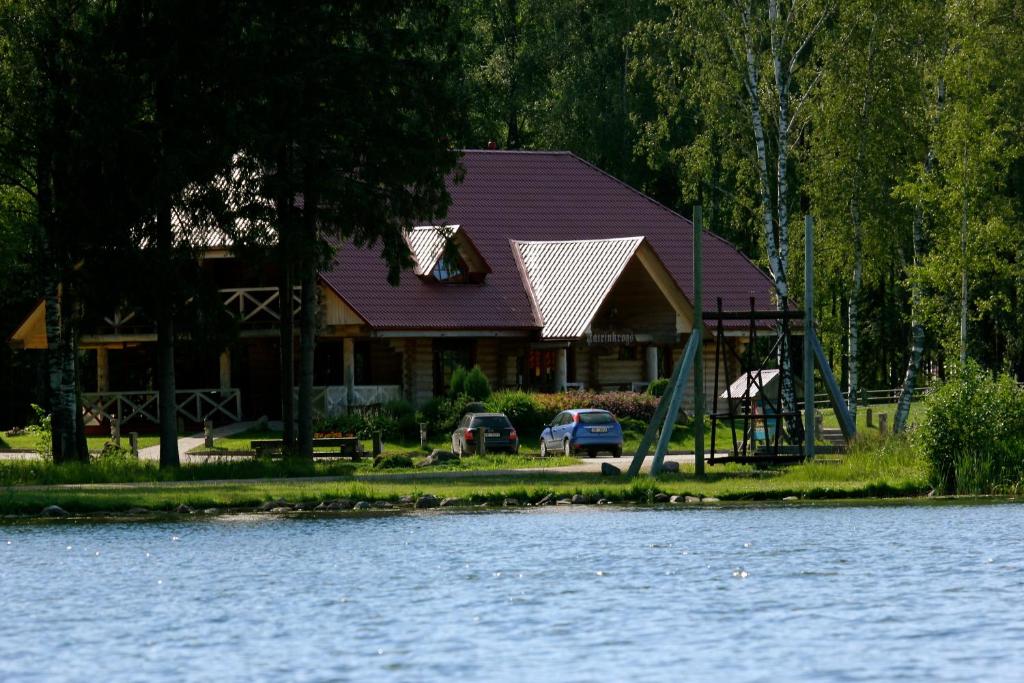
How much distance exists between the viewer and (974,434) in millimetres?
33125

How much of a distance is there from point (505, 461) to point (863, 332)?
3698 cm

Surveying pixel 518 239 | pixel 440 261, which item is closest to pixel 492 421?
pixel 440 261

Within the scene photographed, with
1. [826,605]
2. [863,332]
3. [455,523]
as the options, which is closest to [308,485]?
[455,523]

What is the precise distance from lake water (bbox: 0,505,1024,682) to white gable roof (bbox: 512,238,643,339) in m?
24.9

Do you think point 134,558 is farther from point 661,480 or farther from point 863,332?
point 863,332

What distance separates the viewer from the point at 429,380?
186 feet

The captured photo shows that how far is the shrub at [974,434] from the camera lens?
108 ft

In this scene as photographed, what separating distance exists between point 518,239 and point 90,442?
53.0ft

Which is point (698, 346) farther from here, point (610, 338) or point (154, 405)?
point (154, 405)

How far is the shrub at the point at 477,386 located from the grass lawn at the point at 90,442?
940 centimetres

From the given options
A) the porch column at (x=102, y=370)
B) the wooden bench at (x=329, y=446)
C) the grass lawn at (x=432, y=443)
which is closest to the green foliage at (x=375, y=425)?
the grass lawn at (x=432, y=443)

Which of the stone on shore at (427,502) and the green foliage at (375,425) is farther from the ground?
the green foliage at (375,425)

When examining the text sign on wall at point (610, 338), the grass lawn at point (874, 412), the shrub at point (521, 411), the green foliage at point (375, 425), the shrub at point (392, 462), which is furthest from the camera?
the grass lawn at point (874, 412)

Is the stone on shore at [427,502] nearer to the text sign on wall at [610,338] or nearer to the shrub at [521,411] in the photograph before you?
the shrub at [521,411]
